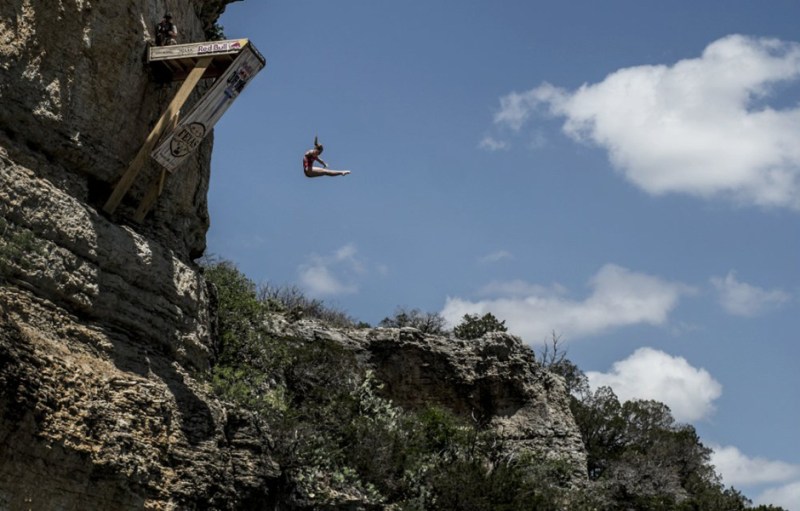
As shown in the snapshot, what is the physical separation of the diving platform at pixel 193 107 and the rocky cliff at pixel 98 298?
0.87 ft

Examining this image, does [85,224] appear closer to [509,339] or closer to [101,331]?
[101,331]

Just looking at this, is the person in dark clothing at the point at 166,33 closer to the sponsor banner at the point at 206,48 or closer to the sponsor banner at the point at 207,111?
the sponsor banner at the point at 206,48

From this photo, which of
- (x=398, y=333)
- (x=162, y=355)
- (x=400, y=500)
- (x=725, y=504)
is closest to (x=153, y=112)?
(x=162, y=355)

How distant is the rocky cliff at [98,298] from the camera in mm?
9719

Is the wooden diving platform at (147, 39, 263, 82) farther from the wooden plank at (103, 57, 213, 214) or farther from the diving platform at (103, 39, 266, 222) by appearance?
the wooden plank at (103, 57, 213, 214)

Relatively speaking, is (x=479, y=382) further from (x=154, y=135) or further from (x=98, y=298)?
(x=98, y=298)

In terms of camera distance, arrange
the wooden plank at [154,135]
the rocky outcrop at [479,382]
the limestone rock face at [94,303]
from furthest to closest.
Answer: the rocky outcrop at [479,382] < the wooden plank at [154,135] < the limestone rock face at [94,303]

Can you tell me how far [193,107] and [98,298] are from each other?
2655 mm

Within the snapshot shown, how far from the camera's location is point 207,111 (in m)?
12.6

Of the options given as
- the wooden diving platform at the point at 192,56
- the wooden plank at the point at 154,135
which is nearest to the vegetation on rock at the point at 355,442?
the wooden plank at the point at 154,135

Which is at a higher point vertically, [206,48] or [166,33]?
[166,33]

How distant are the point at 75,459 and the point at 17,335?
4.28 ft

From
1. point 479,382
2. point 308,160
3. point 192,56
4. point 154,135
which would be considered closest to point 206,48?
point 192,56

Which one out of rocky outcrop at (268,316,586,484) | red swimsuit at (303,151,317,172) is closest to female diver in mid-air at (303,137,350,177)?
red swimsuit at (303,151,317,172)
